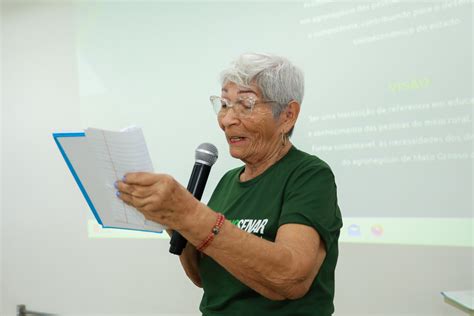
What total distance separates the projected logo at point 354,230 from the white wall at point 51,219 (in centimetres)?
104

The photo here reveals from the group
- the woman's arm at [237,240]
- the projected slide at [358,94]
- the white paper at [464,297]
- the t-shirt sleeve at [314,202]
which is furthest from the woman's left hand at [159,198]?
the projected slide at [358,94]

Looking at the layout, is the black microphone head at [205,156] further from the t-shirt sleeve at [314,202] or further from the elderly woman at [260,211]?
the t-shirt sleeve at [314,202]

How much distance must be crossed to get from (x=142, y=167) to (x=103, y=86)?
7.84ft

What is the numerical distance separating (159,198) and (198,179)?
0.32m

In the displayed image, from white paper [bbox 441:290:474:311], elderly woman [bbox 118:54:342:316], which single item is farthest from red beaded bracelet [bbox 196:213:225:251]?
white paper [bbox 441:290:474:311]

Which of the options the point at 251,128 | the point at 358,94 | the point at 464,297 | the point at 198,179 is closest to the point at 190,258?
the point at 198,179

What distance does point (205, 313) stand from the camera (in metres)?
1.26

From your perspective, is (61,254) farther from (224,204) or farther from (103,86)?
(224,204)

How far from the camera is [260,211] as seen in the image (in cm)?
117

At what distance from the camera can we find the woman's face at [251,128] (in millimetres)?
1227

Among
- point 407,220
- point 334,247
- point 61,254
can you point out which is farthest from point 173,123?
point 334,247

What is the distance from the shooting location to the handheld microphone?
1.16 meters

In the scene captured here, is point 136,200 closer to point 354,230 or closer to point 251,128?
point 251,128

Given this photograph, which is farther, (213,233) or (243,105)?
(243,105)
